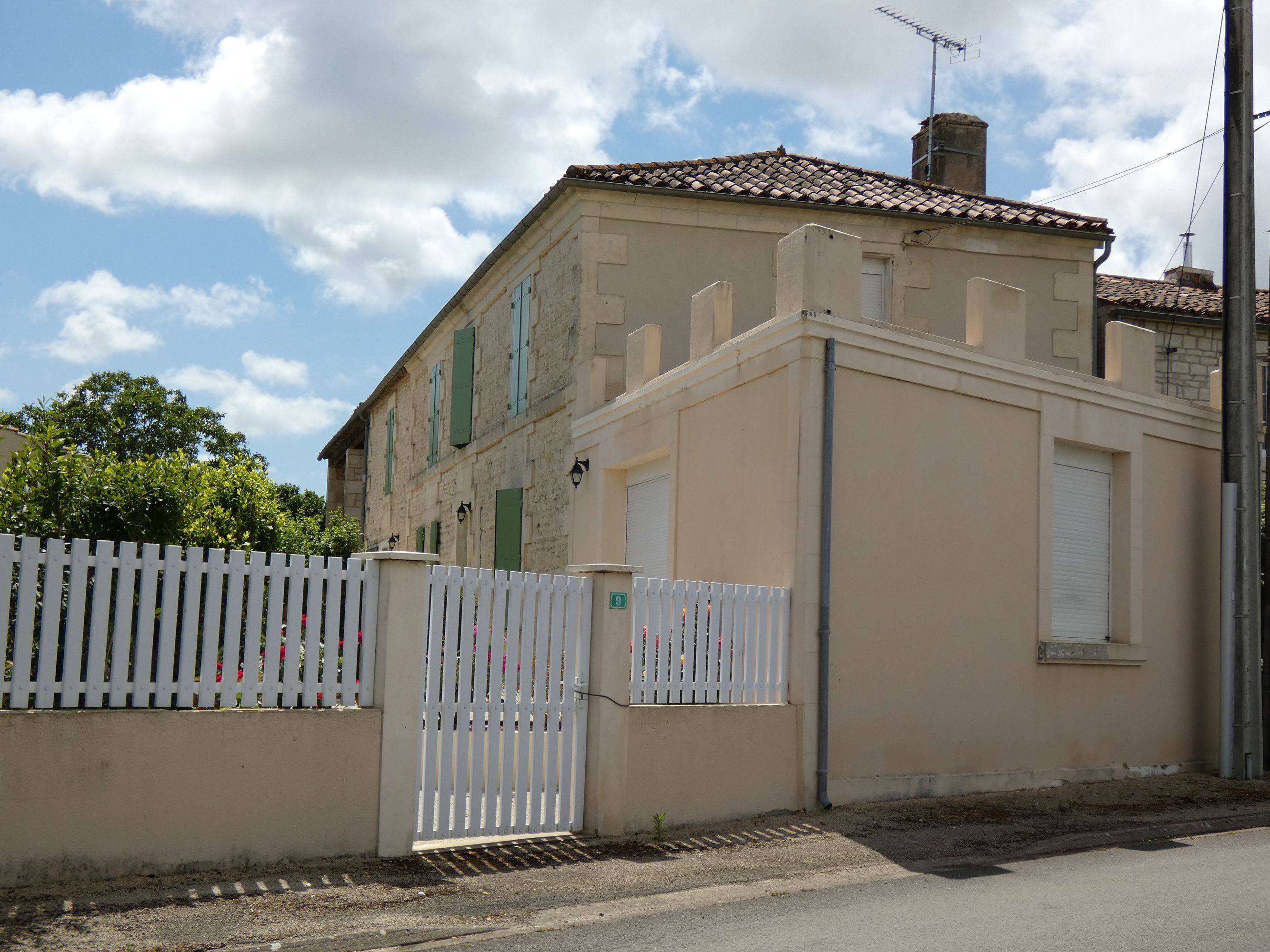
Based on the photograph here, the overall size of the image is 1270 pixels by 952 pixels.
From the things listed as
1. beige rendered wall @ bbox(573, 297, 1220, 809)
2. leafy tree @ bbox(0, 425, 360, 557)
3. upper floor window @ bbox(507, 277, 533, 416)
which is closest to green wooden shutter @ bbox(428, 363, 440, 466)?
upper floor window @ bbox(507, 277, 533, 416)

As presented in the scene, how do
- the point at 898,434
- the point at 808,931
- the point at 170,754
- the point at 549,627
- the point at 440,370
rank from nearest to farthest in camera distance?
the point at 808,931 → the point at 170,754 → the point at 549,627 → the point at 898,434 → the point at 440,370

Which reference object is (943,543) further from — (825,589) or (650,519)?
(650,519)

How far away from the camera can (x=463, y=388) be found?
17922mm

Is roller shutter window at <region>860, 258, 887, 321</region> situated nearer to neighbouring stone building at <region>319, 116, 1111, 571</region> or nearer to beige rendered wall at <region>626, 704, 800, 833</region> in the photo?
neighbouring stone building at <region>319, 116, 1111, 571</region>

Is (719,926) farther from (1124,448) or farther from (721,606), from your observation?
(1124,448)

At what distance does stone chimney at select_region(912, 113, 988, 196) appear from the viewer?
1992 centimetres

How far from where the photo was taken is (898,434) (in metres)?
9.33

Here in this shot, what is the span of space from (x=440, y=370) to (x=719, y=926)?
15.4m

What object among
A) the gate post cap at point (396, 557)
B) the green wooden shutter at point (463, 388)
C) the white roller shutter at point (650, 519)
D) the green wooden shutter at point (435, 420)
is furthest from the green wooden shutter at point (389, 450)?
the gate post cap at point (396, 557)

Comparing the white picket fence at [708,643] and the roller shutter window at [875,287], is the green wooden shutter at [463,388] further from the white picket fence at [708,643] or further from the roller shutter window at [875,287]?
the white picket fence at [708,643]

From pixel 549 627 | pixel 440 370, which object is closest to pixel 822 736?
pixel 549 627

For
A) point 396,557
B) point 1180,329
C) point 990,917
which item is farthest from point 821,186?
point 990,917

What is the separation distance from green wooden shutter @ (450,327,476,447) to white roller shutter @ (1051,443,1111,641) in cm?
928

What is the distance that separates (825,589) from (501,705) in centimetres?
272
